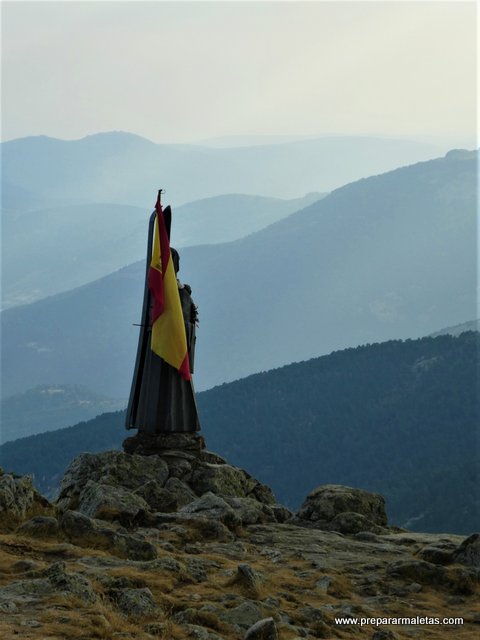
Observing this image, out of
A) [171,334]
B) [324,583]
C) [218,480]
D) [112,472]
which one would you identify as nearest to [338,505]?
[218,480]

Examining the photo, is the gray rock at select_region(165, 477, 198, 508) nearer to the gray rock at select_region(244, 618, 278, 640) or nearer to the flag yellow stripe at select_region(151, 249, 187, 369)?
the flag yellow stripe at select_region(151, 249, 187, 369)

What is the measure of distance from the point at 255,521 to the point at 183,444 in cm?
470

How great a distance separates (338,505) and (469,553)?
5799 mm

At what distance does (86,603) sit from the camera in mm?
16922

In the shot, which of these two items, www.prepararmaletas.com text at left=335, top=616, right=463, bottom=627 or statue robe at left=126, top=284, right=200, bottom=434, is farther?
statue robe at left=126, top=284, right=200, bottom=434

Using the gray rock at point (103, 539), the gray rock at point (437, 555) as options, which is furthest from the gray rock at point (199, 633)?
the gray rock at point (437, 555)

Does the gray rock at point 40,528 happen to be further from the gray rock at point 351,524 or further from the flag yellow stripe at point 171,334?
the flag yellow stripe at point 171,334

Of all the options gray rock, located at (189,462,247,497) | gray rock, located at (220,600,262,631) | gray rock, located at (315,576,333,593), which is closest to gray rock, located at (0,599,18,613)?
gray rock, located at (220,600,262,631)

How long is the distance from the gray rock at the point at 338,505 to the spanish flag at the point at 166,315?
4.92 metres

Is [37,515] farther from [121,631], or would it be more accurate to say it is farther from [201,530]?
[121,631]

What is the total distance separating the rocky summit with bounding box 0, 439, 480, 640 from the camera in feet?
56.1

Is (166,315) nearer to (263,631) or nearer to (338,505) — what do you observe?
(338,505)

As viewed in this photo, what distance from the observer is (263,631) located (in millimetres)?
16406

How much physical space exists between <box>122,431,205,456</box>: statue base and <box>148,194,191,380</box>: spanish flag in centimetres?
164
